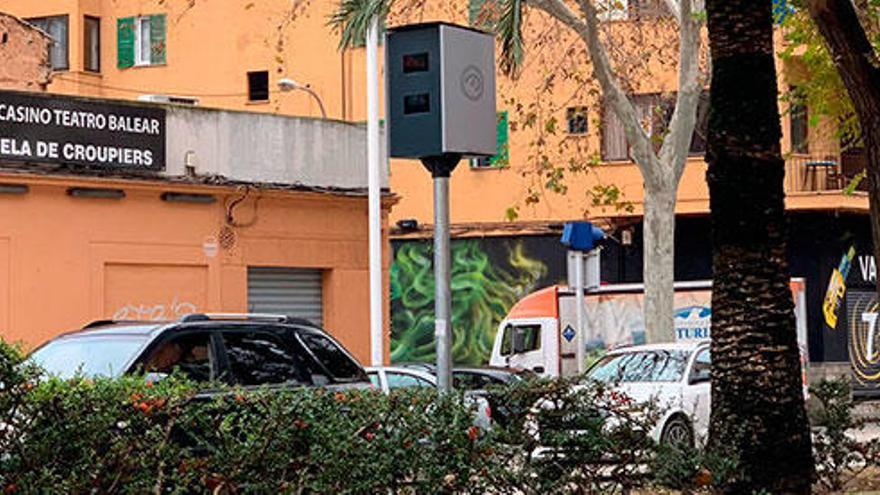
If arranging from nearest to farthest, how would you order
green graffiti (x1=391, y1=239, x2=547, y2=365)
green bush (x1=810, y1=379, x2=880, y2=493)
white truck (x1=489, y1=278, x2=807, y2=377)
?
green bush (x1=810, y1=379, x2=880, y2=493), white truck (x1=489, y1=278, x2=807, y2=377), green graffiti (x1=391, y1=239, x2=547, y2=365)

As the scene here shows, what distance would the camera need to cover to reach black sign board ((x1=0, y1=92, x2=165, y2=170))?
23.6 m

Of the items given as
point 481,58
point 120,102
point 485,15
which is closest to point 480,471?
point 481,58

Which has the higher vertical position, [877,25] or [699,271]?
[877,25]

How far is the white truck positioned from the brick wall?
11068 millimetres

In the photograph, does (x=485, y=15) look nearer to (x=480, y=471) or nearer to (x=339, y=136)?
(x=339, y=136)

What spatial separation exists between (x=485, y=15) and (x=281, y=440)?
19.1 meters

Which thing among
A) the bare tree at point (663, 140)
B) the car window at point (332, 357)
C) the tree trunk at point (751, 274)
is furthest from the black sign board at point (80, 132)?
the tree trunk at point (751, 274)

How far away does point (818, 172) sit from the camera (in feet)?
127

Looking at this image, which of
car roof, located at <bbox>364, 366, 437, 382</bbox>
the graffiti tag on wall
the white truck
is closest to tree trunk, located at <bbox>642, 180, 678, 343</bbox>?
the white truck

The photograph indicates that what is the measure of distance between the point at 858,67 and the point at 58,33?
104ft

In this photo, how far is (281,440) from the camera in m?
10.9

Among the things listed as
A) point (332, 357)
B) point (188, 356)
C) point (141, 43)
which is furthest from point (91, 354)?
point (141, 43)

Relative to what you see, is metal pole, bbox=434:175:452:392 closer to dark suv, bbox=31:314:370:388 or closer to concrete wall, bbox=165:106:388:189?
dark suv, bbox=31:314:370:388

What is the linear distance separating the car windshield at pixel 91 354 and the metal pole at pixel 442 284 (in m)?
2.68
